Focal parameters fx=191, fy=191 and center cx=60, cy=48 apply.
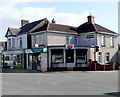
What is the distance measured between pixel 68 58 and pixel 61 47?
1.88 m

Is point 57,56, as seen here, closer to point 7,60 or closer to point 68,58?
point 68,58

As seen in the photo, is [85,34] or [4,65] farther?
[4,65]

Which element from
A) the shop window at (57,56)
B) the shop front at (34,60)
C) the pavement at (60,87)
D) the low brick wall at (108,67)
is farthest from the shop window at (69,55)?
the pavement at (60,87)

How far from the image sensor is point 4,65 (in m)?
36.4

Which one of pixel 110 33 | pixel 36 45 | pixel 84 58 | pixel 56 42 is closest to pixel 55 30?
pixel 56 42

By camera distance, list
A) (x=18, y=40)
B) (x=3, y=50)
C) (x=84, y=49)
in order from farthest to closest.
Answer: (x=3, y=50)
(x=18, y=40)
(x=84, y=49)

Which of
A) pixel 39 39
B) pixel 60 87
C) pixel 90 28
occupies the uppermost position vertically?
pixel 90 28

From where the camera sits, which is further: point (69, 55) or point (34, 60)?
point (34, 60)

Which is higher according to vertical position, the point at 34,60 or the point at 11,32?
the point at 11,32

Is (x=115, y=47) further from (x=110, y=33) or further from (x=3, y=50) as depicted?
(x=3, y=50)

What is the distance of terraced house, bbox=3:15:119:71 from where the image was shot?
26.5 metres

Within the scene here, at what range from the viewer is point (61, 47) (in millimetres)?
26141

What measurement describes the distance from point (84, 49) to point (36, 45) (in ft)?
23.5

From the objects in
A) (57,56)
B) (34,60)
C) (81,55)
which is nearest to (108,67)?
(81,55)
